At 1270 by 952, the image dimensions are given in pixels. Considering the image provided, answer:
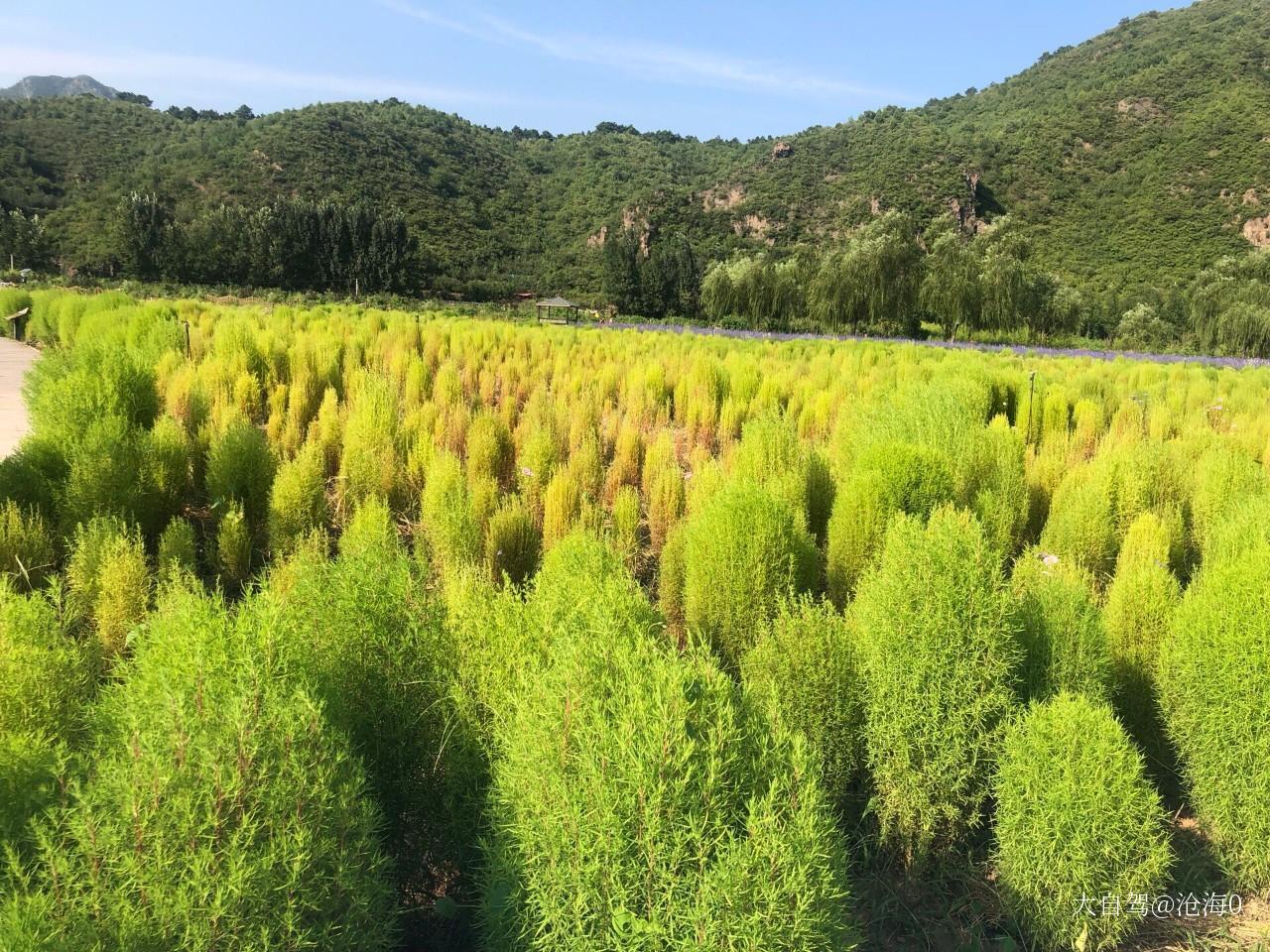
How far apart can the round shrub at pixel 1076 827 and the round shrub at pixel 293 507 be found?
3234 mm

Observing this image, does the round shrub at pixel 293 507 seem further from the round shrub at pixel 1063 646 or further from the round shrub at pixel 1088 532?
the round shrub at pixel 1088 532

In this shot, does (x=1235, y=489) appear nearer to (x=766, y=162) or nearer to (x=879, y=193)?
(x=879, y=193)

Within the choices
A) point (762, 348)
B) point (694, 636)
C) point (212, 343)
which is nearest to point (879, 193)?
point (762, 348)

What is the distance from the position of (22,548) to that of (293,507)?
1111 millimetres

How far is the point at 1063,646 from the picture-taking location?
234cm

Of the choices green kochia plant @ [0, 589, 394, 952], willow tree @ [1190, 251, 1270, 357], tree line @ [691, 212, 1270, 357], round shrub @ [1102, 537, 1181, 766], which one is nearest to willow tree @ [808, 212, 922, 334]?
tree line @ [691, 212, 1270, 357]

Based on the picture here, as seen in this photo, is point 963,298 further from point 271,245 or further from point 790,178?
point 271,245

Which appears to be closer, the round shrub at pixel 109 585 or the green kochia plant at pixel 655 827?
the green kochia plant at pixel 655 827

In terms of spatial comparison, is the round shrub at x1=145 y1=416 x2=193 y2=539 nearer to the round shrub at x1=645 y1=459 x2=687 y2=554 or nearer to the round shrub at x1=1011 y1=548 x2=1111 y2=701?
the round shrub at x1=645 y1=459 x2=687 y2=554

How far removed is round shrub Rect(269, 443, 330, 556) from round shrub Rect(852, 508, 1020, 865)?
2.83m

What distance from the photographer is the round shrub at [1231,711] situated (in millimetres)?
2088

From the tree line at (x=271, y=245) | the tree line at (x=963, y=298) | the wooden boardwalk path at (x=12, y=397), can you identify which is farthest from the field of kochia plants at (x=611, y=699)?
the tree line at (x=271, y=245)

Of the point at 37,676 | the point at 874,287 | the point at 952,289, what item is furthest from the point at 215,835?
the point at 874,287

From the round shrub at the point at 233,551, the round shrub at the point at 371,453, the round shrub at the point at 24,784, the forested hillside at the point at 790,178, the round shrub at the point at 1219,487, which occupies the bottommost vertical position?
the round shrub at the point at 233,551
